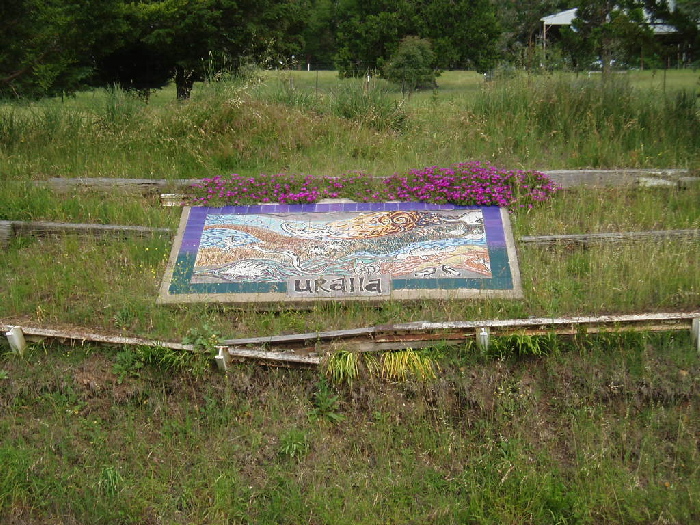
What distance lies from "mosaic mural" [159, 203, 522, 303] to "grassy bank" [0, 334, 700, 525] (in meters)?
0.93

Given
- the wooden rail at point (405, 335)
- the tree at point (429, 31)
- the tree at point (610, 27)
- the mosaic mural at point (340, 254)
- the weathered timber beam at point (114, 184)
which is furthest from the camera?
the tree at point (429, 31)

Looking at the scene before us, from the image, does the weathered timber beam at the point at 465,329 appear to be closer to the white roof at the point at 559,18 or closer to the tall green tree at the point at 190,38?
the tall green tree at the point at 190,38

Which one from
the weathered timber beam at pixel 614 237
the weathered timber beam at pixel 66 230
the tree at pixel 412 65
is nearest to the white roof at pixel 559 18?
the tree at pixel 412 65

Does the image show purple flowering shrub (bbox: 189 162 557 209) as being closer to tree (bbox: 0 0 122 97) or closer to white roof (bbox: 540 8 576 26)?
tree (bbox: 0 0 122 97)

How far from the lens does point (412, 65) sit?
21688mm

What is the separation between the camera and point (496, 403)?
6465mm

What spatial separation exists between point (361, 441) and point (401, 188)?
141 inches

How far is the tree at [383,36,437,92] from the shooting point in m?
19.9

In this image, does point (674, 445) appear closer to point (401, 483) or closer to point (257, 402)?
point (401, 483)

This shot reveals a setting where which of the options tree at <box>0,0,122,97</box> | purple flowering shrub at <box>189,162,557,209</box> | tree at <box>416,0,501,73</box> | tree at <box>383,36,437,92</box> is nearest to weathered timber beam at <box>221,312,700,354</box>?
purple flowering shrub at <box>189,162,557,209</box>

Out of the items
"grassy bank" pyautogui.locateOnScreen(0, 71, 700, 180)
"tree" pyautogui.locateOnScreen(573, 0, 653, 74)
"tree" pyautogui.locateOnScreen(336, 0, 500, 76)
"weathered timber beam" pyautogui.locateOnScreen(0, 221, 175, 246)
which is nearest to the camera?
"weathered timber beam" pyautogui.locateOnScreen(0, 221, 175, 246)

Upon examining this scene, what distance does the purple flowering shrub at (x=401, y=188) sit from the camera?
28.5ft

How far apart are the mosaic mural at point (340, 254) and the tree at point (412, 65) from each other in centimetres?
1109

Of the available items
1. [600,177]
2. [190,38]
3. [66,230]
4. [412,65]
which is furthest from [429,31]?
[66,230]
